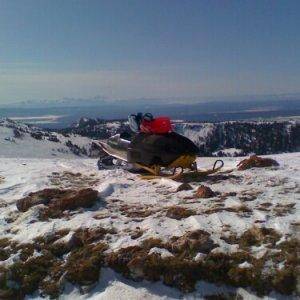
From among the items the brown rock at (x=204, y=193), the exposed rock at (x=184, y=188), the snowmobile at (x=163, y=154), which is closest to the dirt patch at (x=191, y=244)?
the brown rock at (x=204, y=193)

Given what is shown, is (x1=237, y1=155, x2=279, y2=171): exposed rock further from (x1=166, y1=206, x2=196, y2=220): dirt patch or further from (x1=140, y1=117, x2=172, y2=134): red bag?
(x1=166, y1=206, x2=196, y2=220): dirt patch

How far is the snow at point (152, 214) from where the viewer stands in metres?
7.52

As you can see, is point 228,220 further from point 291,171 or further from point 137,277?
point 291,171

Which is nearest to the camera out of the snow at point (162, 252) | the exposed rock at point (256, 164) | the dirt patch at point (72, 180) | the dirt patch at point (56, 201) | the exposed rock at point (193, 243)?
the snow at point (162, 252)

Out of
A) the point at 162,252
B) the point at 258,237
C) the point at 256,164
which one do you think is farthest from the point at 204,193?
the point at 256,164

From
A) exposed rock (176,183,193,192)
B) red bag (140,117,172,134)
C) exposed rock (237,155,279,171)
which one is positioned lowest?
exposed rock (176,183,193,192)

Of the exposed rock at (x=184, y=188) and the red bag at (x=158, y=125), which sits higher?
the red bag at (x=158, y=125)

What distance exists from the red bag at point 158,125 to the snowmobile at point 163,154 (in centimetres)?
16

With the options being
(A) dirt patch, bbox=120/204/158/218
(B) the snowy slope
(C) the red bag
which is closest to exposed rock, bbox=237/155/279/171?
(C) the red bag

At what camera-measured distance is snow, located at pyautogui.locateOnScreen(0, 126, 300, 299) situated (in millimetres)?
7520

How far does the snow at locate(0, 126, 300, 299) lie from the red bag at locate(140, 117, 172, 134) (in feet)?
5.38

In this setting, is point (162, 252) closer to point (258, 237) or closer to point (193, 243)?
point (193, 243)

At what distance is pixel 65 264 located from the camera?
809cm

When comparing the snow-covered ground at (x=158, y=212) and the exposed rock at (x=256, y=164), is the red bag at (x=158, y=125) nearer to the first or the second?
the snow-covered ground at (x=158, y=212)
